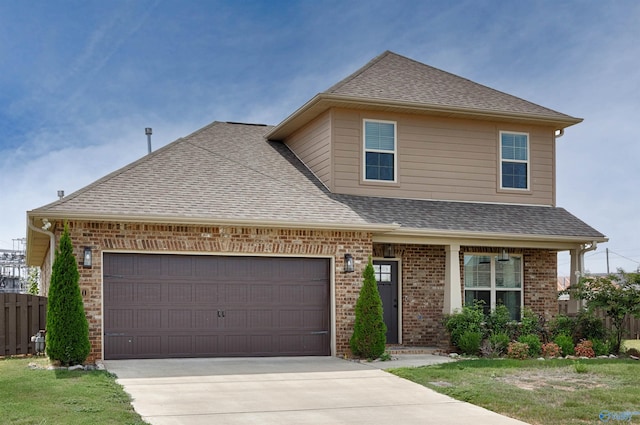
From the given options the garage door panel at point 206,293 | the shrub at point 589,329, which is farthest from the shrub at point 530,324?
the garage door panel at point 206,293

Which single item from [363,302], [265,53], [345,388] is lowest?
[345,388]

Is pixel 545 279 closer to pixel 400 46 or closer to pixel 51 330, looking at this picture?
pixel 400 46

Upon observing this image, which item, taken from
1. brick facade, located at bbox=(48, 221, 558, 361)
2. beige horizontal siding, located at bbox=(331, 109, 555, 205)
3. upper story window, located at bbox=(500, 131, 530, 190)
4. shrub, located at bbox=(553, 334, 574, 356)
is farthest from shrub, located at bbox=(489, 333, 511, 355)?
upper story window, located at bbox=(500, 131, 530, 190)

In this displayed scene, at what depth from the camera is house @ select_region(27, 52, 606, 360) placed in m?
14.4

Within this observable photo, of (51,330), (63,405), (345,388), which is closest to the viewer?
(63,405)

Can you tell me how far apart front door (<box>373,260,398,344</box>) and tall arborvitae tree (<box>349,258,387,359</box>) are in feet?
7.89

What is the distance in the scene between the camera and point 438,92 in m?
18.9

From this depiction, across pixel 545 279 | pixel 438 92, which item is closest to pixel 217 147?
pixel 438 92

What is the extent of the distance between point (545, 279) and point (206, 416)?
38.9 ft

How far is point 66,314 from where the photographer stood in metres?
13.1

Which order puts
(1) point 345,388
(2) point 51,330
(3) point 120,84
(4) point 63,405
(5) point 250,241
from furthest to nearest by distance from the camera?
1. (3) point 120,84
2. (5) point 250,241
3. (2) point 51,330
4. (1) point 345,388
5. (4) point 63,405

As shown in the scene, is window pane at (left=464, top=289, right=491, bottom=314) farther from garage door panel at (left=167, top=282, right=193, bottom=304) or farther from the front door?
garage door panel at (left=167, top=282, right=193, bottom=304)

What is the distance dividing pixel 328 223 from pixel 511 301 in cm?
595

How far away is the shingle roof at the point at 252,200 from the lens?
14516mm
